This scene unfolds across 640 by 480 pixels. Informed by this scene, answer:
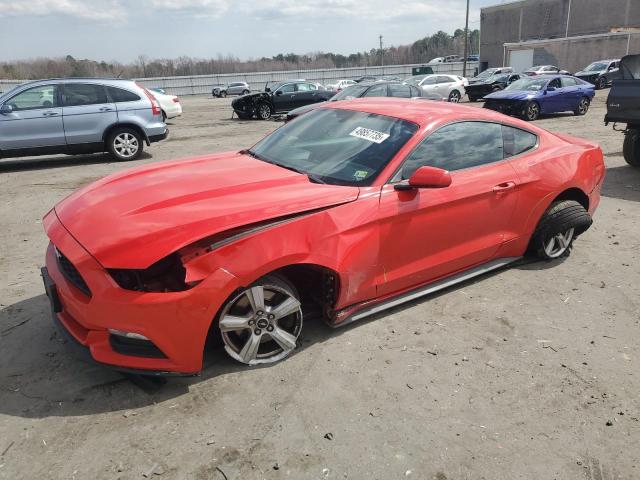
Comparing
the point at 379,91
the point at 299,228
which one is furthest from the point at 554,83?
the point at 299,228

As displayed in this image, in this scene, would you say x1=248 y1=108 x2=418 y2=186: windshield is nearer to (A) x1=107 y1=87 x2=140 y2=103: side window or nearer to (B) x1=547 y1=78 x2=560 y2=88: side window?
(A) x1=107 y1=87 x2=140 y2=103: side window

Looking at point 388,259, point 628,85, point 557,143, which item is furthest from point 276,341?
point 628,85

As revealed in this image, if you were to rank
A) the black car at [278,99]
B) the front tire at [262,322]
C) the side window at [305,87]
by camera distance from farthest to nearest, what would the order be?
the side window at [305,87] < the black car at [278,99] < the front tire at [262,322]

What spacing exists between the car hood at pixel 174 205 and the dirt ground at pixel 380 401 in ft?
2.92

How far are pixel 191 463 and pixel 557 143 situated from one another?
13.4ft

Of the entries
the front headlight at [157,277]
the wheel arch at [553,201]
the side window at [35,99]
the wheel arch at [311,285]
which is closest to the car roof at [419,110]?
the wheel arch at [553,201]

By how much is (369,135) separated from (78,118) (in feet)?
26.7

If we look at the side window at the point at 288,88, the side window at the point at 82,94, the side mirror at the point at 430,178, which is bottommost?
the side mirror at the point at 430,178

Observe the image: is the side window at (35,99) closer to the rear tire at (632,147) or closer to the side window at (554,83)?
the rear tire at (632,147)

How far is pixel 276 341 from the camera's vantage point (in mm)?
3197

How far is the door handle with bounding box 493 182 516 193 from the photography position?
3975mm

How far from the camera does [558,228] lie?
452 cm

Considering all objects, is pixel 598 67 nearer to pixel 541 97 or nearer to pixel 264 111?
pixel 541 97

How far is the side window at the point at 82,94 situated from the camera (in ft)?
32.2
